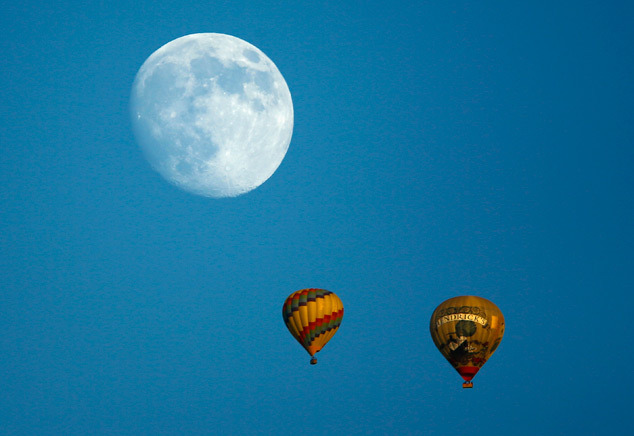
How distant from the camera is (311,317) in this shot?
3947 centimetres

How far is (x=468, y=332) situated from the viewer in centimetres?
3616

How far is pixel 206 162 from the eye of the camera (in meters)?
33.7

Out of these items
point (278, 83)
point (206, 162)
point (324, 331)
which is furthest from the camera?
point (324, 331)

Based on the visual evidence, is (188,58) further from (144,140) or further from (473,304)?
(473,304)

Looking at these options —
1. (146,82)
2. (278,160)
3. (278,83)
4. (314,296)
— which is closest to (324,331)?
(314,296)

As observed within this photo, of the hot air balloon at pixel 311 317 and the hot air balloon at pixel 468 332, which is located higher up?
the hot air balloon at pixel 311 317

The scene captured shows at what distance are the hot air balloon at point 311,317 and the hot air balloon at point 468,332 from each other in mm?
5857

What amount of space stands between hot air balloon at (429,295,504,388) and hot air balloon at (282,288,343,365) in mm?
5857

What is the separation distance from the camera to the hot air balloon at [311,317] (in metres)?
39.6

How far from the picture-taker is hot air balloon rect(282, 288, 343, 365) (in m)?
39.6

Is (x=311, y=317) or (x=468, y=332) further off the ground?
(x=311, y=317)

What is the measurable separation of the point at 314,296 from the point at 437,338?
264 inches

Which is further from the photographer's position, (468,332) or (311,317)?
(311,317)

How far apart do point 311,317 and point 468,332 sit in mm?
7915
